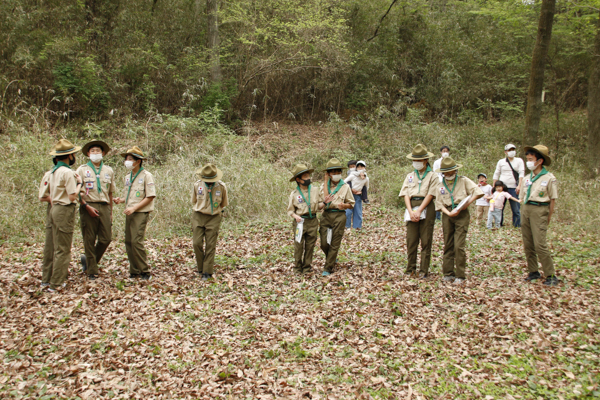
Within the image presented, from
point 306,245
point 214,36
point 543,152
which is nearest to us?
point 543,152

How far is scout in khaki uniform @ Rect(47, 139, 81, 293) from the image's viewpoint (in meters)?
6.61

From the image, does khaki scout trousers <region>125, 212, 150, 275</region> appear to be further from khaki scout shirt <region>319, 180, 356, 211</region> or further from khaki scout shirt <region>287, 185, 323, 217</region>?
khaki scout shirt <region>319, 180, 356, 211</region>

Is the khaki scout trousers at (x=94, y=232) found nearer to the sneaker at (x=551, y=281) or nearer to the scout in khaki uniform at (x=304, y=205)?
the scout in khaki uniform at (x=304, y=205)

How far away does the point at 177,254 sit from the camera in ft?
29.4

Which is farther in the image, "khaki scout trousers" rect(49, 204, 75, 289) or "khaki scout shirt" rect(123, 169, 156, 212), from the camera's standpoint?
"khaki scout shirt" rect(123, 169, 156, 212)

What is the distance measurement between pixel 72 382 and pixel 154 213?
7127 millimetres

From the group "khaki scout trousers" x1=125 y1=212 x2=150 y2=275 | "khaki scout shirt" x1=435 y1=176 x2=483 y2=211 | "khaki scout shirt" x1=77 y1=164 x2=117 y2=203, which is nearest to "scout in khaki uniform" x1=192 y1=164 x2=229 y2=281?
"khaki scout trousers" x1=125 y1=212 x2=150 y2=275

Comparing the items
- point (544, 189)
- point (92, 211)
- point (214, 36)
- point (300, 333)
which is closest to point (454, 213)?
point (544, 189)

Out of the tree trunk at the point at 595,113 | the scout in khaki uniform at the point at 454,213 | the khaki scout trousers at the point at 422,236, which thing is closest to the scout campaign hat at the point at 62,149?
the khaki scout trousers at the point at 422,236

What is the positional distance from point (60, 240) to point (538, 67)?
1374 centimetres

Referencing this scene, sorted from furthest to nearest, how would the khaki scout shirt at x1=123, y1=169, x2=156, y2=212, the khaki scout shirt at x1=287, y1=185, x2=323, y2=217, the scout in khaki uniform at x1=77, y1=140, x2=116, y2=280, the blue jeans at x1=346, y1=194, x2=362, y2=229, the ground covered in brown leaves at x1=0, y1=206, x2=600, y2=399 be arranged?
the blue jeans at x1=346, y1=194, x2=362, y2=229 → the khaki scout shirt at x1=287, y1=185, x2=323, y2=217 → the khaki scout shirt at x1=123, y1=169, x2=156, y2=212 → the scout in khaki uniform at x1=77, y1=140, x2=116, y2=280 → the ground covered in brown leaves at x1=0, y1=206, x2=600, y2=399

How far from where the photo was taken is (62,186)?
21.7 feet

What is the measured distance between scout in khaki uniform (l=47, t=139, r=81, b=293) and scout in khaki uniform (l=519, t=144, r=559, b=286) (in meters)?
7.05

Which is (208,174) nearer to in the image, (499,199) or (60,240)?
(60,240)
